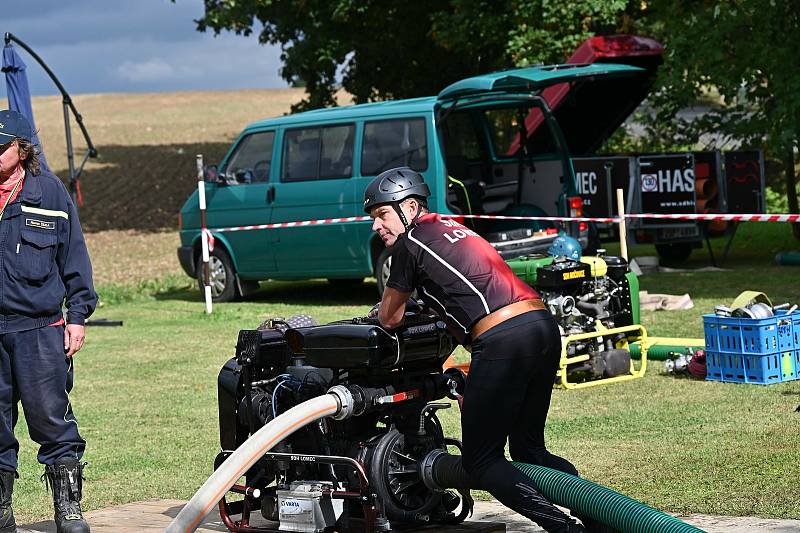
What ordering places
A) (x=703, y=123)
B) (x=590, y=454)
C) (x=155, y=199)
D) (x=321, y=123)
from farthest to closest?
(x=155, y=199) < (x=703, y=123) < (x=321, y=123) < (x=590, y=454)

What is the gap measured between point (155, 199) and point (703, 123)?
1998 cm

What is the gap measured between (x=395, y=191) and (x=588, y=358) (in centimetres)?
472

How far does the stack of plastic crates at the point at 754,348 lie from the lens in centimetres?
939

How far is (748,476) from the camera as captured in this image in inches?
266

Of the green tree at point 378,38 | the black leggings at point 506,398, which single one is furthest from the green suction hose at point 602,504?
the green tree at point 378,38

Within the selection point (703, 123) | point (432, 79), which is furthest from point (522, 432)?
point (432, 79)

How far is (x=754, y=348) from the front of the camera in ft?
30.9

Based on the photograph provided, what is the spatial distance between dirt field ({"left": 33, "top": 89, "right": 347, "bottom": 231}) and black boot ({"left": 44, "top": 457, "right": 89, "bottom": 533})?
24.2 m

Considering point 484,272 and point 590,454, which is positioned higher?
point 484,272

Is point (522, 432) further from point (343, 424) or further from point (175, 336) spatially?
point (175, 336)

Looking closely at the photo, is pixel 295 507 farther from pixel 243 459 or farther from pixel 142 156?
pixel 142 156

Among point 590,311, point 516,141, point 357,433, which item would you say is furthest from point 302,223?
point 357,433

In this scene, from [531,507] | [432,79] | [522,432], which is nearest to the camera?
[531,507]

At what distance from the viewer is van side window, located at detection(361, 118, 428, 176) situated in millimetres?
14422
